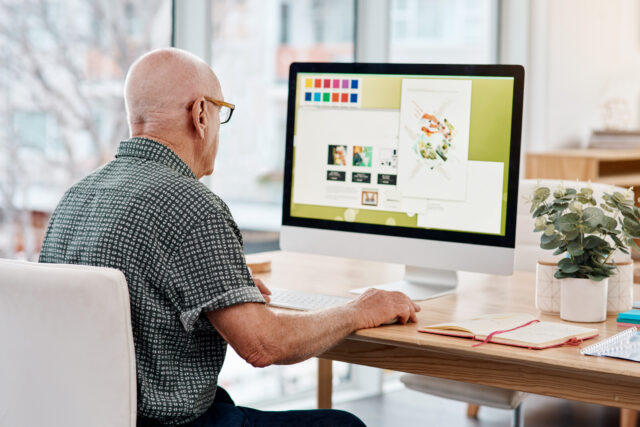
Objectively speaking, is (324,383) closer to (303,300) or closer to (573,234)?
(303,300)

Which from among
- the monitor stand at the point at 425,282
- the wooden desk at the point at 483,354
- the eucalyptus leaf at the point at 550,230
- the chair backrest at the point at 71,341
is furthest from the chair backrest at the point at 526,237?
the chair backrest at the point at 71,341

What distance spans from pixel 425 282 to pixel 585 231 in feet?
1.53

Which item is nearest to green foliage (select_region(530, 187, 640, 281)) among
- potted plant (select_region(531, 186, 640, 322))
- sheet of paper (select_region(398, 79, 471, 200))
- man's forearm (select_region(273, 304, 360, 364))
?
potted plant (select_region(531, 186, 640, 322))

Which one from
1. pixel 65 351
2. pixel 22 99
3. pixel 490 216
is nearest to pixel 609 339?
pixel 490 216

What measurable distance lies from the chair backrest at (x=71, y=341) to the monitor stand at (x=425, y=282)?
79 cm

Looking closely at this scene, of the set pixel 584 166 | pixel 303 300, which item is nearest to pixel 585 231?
pixel 303 300

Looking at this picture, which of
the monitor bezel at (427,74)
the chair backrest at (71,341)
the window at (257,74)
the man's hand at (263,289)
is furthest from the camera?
the window at (257,74)

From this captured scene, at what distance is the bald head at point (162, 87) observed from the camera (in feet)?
5.29

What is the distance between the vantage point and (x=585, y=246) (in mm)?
1670

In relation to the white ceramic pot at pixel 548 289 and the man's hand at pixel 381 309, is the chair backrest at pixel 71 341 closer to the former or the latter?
the man's hand at pixel 381 309

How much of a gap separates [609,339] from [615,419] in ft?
6.28

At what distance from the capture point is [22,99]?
8.55 ft

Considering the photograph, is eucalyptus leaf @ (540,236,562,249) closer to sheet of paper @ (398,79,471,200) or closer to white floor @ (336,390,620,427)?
sheet of paper @ (398,79,471,200)

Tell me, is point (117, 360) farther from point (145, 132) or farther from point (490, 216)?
point (490, 216)
